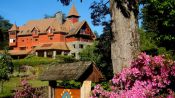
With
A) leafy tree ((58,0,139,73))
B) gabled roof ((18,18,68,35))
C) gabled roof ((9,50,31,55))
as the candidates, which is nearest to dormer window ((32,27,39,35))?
gabled roof ((18,18,68,35))

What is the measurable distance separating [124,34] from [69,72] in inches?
104

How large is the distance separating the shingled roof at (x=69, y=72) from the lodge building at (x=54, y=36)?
63.9m

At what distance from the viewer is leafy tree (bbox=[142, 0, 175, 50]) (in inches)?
1078

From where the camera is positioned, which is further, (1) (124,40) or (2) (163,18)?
(2) (163,18)

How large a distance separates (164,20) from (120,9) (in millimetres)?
21095

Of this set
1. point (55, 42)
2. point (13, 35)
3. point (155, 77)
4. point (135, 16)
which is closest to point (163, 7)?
point (135, 16)

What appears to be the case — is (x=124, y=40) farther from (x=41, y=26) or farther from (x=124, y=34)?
(x=41, y=26)

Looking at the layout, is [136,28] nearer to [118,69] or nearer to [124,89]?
[118,69]

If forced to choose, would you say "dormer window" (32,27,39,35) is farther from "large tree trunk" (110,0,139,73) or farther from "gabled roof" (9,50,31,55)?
"large tree trunk" (110,0,139,73)

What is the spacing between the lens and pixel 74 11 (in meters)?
87.4

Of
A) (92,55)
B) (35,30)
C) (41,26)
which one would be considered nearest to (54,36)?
(41,26)

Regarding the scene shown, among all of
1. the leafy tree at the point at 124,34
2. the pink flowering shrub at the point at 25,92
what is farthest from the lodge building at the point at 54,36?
the leafy tree at the point at 124,34

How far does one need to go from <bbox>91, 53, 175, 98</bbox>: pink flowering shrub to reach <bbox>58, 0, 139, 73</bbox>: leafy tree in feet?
3.27

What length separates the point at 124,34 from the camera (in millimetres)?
9898
